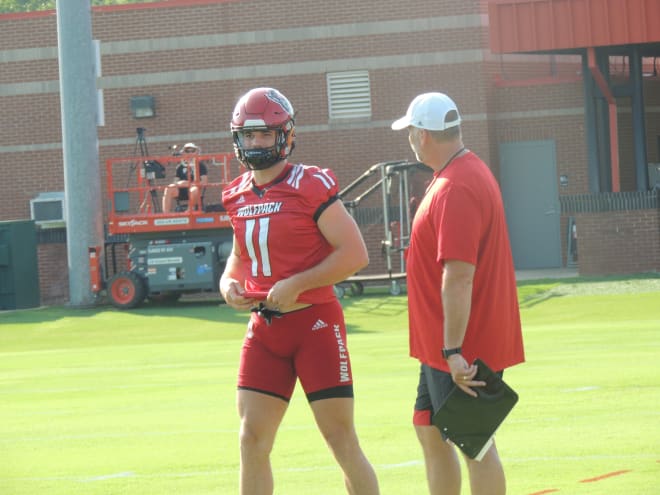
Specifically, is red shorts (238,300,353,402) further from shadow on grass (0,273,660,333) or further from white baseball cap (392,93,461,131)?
shadow on grass (0,273,660,333)

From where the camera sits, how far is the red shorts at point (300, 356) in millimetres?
6125

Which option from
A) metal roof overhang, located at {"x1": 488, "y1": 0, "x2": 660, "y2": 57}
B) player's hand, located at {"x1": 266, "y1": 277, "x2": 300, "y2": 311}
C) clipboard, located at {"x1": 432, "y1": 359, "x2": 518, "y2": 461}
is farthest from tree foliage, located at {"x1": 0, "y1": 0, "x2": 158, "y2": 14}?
clipboard, located at {"x1": 432, "y1": 359, "x2": 518, "y2": 461}

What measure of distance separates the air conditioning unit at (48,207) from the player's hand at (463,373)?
29220 mm

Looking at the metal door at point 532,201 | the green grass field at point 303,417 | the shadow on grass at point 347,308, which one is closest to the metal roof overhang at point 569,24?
the shadow on grass at point 347,308

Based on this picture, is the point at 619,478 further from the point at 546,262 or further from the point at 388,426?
the point at 546,262

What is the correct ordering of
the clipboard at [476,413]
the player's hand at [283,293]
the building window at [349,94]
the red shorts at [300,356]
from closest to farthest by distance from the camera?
the clipboard at [476,413] → the player's hand at [283,293] → the red shorts at [300,356] → the building window at [349,94]

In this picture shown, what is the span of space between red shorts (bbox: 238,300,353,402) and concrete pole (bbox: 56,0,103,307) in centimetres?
2303

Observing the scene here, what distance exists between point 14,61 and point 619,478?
94.1 ft

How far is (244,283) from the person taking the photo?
21.4ft

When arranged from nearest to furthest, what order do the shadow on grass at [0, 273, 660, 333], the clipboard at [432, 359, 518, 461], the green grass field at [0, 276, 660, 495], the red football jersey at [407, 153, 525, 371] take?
the red football jersey at [407, 153, 525, 371] → the clipboard at [432, 359, 518, 461] → the green grass field at [0, 276, 660, 495] → the shadow on grass at [0, 273, 660, 333]

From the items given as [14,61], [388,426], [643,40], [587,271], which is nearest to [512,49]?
[643,40]

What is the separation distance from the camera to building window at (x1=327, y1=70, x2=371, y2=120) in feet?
106

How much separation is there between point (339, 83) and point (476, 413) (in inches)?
1071

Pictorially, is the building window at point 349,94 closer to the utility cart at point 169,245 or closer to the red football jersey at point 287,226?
the utility cart at point 169,245
